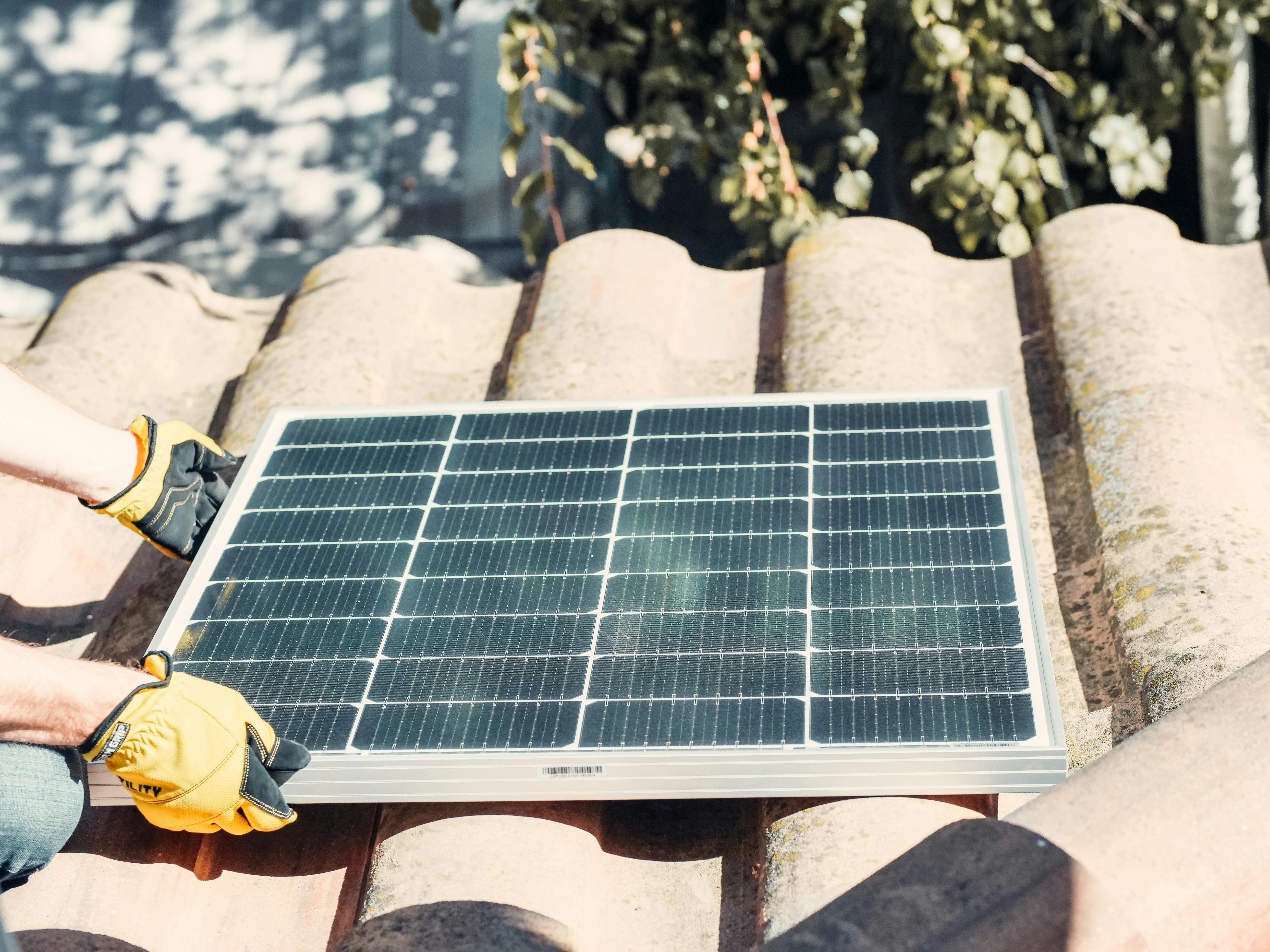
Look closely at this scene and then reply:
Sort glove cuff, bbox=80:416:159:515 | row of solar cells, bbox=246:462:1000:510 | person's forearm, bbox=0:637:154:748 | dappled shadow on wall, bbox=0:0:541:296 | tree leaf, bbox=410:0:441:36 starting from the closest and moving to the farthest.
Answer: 1. person's forearm, bbox=0:637:154:748
2. row of solar cells, bbox=246:462:1000:510
3. glove cuff, bbox=80:416:159:515
4. tree leaf, bbox=410:0:441:36
5. dappled shadow on wall, bbox=0:0:541:296

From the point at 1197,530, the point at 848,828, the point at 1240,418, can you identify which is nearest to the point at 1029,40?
the point at 1240,418

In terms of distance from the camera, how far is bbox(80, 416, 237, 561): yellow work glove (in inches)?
128

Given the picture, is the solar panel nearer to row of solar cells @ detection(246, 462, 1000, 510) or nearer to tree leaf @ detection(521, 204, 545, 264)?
row of solar cells @ detection(246, 462, 1000, 510)

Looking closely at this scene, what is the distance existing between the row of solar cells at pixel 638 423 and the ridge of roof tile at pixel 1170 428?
47cm

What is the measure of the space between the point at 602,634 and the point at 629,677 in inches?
5.7

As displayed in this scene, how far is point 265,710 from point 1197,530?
2267 millimetres

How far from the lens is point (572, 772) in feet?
8.03

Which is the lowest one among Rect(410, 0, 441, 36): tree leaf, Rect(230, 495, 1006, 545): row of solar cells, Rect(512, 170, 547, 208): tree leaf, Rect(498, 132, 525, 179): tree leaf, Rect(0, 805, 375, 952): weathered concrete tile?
Rect(512, 170, 547, 208): tree leaf

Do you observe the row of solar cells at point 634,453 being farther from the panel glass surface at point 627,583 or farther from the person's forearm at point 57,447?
the person's forearm at point 57,447

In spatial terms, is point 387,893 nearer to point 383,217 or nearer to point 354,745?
point 354,745

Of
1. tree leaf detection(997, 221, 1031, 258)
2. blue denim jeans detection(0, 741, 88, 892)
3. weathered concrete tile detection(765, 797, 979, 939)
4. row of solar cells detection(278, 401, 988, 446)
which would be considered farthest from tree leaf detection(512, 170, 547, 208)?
weathered concrete tile detection(765, 797, 979, 939)

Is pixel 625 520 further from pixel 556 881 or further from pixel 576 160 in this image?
pixel 576 160

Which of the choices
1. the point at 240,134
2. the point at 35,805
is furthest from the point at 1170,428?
the point at 240,134

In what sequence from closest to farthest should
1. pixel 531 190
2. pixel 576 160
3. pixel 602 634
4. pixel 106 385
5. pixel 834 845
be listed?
pixel 834 845 → pixel 602 634 → pixel 106 385 → pixel 576 160 → pixel 531 190
